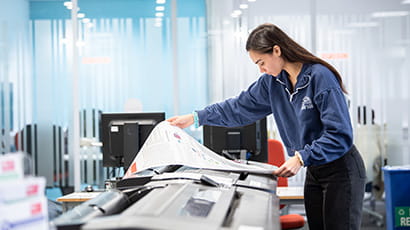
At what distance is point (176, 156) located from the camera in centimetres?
178

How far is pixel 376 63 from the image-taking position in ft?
16.9

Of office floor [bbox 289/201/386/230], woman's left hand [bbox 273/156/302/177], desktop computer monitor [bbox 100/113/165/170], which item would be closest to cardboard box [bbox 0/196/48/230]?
woman's left hand [bbox 273/156/302/177]

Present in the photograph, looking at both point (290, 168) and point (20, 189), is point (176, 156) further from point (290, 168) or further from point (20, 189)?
point (20, 189)

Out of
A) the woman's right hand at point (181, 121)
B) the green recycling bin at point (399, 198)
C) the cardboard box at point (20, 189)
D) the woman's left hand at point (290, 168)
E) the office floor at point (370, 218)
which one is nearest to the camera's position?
the cardboard box at point (20, 189)

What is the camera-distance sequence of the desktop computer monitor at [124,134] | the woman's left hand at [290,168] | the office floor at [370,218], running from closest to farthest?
the woman's left hand at [290,168]
the desktop computer monitor at [124,134]
the office floor at [370,218]

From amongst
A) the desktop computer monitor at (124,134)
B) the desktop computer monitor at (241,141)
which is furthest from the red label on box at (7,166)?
the desktop computer monitor at (241,141)

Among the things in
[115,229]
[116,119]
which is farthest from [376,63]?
[115,229]

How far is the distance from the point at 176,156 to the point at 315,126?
56 centimetres

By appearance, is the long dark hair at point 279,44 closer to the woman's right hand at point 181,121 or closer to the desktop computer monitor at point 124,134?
the woman's right hand at point 181,121

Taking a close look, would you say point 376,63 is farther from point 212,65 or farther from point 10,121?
point 10,121

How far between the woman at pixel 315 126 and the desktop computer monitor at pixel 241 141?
3.30ft

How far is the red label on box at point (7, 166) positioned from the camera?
2.79 feet

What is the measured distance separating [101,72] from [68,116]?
2.06 feet

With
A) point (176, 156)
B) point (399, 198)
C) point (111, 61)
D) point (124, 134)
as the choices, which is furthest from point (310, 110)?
point (111, 61)
